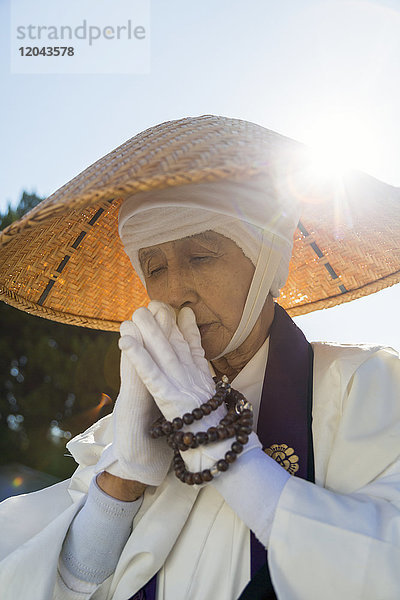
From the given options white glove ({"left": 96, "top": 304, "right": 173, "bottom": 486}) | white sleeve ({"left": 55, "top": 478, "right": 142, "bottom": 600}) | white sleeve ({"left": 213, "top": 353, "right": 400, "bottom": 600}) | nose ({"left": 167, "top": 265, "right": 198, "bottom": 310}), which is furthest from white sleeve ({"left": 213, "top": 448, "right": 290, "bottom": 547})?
nose ({"left": 167, "top": 265, "right": 198, "bottom": 310})

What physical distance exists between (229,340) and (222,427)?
455mm

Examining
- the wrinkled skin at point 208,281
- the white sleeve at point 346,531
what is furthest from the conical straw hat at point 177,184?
the white sleeve at point 346,531

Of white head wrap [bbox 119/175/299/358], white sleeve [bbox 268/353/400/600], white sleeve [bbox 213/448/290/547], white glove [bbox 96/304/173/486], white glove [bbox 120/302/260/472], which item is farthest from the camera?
white head wrap [bbox 119/175/299/358]

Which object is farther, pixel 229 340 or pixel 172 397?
pixel 229 340

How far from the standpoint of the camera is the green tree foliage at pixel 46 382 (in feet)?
29.3

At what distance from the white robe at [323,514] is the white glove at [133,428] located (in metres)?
0.15

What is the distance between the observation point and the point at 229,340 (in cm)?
169

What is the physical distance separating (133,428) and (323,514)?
56 cm

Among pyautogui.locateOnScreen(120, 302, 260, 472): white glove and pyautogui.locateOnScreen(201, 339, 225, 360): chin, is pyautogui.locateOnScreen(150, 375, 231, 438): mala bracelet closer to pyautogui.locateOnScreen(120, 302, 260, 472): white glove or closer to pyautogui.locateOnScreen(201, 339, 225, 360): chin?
pyautogui.locateOnScreen(120, 302, 260, 472): white glove

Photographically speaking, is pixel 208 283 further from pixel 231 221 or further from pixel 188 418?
pixel 188 418

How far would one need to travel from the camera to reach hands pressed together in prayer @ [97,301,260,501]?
1314 mm

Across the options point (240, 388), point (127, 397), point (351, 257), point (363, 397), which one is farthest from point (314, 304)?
point (127, 397)

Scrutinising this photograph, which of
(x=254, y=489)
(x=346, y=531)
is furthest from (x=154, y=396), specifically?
(x=346, y=531)

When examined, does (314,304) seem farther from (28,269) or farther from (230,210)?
(28,269)
